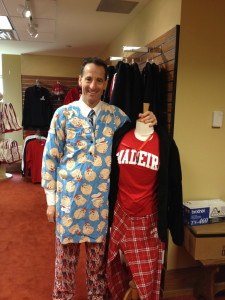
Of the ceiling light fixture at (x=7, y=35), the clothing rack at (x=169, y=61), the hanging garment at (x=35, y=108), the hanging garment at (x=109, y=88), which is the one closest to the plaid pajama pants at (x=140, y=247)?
the clothing rack at (x=169, y=61)

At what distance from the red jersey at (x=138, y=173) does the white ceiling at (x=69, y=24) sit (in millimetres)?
1521

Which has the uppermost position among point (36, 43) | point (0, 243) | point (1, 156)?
point (36, 43)

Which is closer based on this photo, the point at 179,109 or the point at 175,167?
the point at 175,167

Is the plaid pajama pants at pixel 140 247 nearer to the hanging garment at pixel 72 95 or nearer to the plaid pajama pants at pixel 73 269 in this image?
the plaid pajama pants at pixel 73 269

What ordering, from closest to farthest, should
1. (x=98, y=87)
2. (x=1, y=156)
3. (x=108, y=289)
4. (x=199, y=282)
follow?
(x=98, y=87), (x=108, y=289), (x=199, y=282), (x=1, y=156)

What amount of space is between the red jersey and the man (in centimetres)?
9

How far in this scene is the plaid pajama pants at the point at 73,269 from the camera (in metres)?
1.59

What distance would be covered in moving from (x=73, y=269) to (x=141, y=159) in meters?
0.80

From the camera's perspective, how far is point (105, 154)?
4.91ft

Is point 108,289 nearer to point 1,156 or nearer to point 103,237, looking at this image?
point 103,237

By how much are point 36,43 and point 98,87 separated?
3286 mm

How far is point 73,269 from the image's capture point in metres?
1.63

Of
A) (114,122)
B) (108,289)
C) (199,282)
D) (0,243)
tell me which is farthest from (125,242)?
(0,243)

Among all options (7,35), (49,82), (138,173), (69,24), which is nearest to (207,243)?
(138,173)
